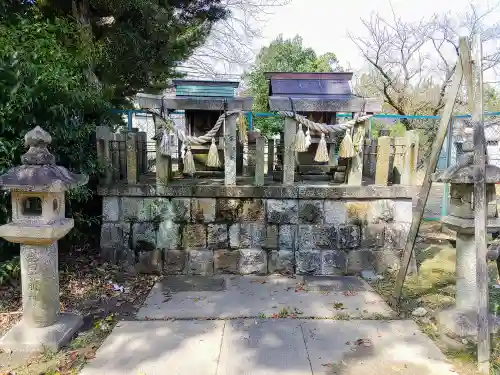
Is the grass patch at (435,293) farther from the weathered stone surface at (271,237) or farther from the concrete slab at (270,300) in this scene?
the weathered stone surface at (271,237)

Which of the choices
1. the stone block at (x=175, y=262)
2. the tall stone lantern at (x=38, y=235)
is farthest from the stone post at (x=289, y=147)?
the tall stone lantern at (x=38, y=235)

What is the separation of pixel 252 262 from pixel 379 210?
168 centimetres

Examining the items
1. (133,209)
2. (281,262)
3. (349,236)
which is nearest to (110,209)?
(133,209)

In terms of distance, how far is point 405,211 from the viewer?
4.89 meters

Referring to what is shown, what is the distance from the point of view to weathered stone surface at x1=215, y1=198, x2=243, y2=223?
4.80 meters

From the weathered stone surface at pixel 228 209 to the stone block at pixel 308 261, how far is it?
0.89 m

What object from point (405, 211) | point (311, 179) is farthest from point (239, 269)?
point (405, 211)

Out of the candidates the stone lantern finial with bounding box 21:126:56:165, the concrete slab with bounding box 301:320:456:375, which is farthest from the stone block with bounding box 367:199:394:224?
the stone lantern finial with bounding box 21:126:56:165

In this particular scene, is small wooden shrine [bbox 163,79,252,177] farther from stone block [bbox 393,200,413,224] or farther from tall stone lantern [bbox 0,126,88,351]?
stone block [bbox 393,200,413,224]

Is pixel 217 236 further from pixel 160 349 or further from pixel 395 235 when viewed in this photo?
pixel 395 235

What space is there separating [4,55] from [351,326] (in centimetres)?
408

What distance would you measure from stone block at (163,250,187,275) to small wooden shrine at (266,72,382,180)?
1.73m

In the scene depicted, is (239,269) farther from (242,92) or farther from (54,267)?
(242,92)

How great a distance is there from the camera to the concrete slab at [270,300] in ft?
12.4
